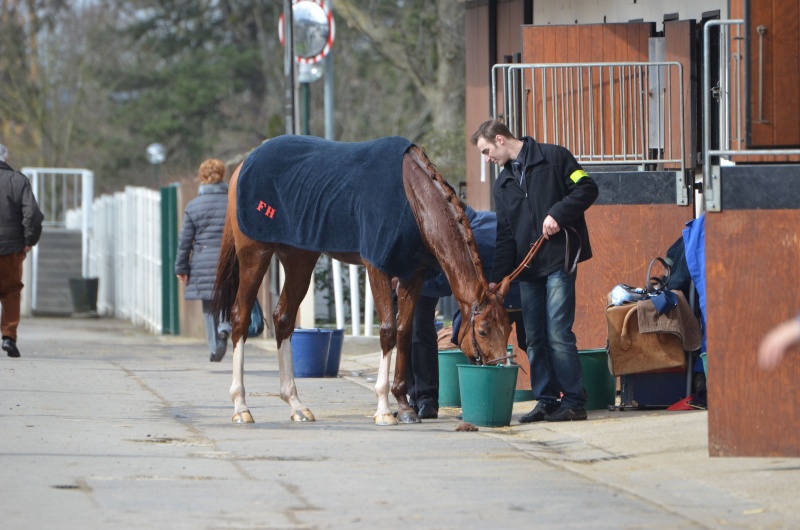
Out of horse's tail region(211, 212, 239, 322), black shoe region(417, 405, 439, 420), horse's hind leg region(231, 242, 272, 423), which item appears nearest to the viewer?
black shoe region(417, 405, 439, 420)

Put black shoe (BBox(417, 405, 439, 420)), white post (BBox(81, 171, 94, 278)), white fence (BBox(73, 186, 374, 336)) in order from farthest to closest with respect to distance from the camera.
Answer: white post (BBox(81, 171, 94, 278)) → white fence (BBox(73, 186, 374, 336)) → black shoe (BBox(417, 405, 439, 420))

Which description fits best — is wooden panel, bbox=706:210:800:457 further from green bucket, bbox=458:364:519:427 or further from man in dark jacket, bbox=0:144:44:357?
man in dark jacket, bbox=0:144:44:357

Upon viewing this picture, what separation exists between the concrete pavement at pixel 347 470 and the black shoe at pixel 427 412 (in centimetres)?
12

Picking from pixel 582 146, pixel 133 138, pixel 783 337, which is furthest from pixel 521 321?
pixel 133 138

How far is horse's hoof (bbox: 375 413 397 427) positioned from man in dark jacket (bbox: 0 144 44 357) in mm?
6033

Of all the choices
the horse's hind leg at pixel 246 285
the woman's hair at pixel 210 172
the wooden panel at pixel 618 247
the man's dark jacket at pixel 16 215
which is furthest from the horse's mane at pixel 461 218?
the man's dark jacket at pixel 16 215

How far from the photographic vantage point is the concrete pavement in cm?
591

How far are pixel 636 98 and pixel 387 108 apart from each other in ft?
83.1

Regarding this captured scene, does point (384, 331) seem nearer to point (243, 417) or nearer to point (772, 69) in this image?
point (243, 417)

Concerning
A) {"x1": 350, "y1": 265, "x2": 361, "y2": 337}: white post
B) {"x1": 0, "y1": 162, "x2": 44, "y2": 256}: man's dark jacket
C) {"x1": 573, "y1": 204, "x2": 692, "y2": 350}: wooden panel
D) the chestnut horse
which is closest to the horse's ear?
the chestnut horse

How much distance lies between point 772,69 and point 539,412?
9.10ft

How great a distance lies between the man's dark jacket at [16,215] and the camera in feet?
45.7

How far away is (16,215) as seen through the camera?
46.0ft

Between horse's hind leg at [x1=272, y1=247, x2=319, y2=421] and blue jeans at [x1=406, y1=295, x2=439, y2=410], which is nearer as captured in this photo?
blue jeans at [x1=406, y1=295, x2=439, y2=410]
